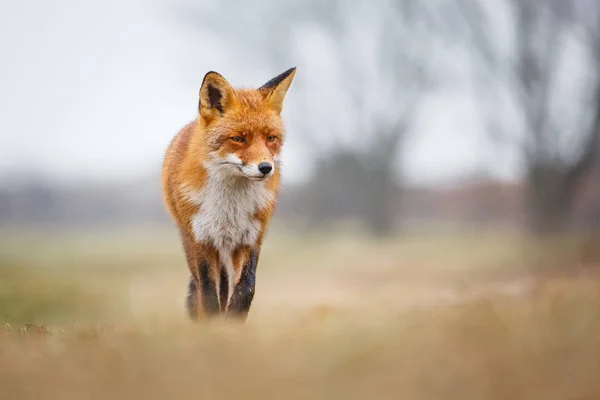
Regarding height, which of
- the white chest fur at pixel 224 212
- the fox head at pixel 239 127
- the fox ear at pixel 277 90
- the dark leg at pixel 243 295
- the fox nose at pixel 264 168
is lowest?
the dark leg at pixel 243 295

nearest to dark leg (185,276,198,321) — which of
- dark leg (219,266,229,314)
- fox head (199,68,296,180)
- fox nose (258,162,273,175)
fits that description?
dark leg (219,266,229,314)

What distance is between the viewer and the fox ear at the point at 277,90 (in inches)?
191

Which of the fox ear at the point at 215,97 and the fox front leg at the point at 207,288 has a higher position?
the fox ear at the point at 215,97

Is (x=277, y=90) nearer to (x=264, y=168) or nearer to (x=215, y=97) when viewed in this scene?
(x=215, y=97)

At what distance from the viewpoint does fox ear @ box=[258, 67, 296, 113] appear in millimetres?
4844

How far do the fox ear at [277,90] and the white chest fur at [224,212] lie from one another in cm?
63

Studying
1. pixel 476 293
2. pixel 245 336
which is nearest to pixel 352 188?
pixel 476 293

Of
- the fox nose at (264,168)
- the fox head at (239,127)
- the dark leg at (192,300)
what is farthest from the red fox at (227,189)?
the dark leg at (192,300)

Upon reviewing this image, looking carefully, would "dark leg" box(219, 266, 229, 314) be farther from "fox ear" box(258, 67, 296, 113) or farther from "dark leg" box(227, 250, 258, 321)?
"fox ear" box(258, 67, 296, 113)

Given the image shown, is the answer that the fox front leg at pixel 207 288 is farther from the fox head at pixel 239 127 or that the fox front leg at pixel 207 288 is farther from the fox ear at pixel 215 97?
the fox ear at pixel 215 97

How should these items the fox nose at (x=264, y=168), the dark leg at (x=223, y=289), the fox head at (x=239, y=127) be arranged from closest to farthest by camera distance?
the fox nose at (x=264, y=168) < the fox head at (x=239, y=127) < the dark leg at (x=223, y=289)

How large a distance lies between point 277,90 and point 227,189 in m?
0.85

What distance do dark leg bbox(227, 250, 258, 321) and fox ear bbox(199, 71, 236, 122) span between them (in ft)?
3.76

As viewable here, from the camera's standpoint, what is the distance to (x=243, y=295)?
15.6 feet
